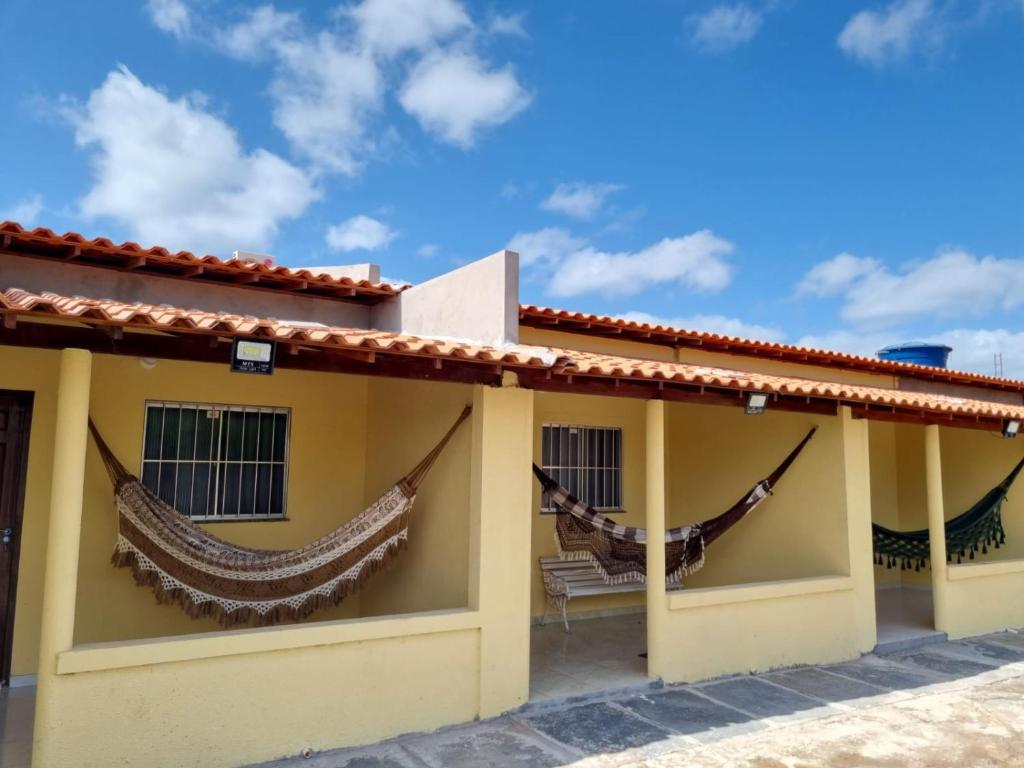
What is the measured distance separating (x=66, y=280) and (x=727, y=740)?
18.5 feet

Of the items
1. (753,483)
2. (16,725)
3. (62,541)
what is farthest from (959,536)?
(16,725)

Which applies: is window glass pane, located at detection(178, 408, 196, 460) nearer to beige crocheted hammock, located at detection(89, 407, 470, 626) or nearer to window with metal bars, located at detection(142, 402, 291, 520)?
window with metal bars, located at detection(142, 402, 291, 520)

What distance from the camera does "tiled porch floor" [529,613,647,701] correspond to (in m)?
5.20

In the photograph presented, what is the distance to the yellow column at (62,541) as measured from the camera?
11.0 ft

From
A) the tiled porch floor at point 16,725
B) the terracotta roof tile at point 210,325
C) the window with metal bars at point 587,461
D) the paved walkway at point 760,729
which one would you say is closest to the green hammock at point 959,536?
the paved walkway at point 760,729

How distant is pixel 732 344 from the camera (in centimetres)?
848

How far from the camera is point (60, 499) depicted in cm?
354

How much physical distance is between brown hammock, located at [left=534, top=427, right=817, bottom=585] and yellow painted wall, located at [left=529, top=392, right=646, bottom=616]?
0.93 metres

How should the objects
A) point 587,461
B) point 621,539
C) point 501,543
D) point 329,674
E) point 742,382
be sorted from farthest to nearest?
point 587,461 → point 621,539 → point 742,382 → point 501,543 → point 329,674

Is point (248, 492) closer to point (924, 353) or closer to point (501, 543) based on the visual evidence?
point (501, 543)

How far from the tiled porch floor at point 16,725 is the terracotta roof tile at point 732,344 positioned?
480cm

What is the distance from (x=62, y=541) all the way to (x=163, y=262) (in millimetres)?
2815

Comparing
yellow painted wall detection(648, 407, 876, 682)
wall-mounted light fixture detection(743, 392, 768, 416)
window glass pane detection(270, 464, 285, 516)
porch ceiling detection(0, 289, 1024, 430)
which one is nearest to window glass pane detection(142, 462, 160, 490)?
window glass pane detection(270, 464, 285, 516)

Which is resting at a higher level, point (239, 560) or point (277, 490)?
point (277, 490)
